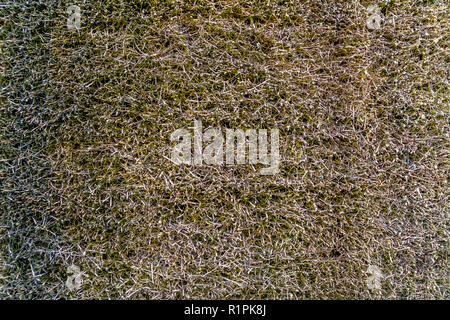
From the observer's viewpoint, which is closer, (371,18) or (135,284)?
(135,284)

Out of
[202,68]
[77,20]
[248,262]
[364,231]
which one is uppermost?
[77,20]

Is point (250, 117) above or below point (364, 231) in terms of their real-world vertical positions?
above

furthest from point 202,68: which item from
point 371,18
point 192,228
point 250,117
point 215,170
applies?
point 371,18

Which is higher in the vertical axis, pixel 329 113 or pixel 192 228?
pixel 329 113

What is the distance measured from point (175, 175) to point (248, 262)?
78 cm

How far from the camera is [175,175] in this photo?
1640 mm

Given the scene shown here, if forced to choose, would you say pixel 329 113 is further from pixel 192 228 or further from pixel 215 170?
pixel 192 228

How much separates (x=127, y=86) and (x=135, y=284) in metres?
1.35

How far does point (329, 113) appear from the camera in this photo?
1681 mm

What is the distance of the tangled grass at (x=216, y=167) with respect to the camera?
1.62 metres

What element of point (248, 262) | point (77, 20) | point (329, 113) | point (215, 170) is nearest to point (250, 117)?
point (215, 170)

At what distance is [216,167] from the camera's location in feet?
5.39

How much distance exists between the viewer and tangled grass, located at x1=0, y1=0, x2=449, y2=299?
162cm

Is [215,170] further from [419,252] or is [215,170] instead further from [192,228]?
[419,252]
